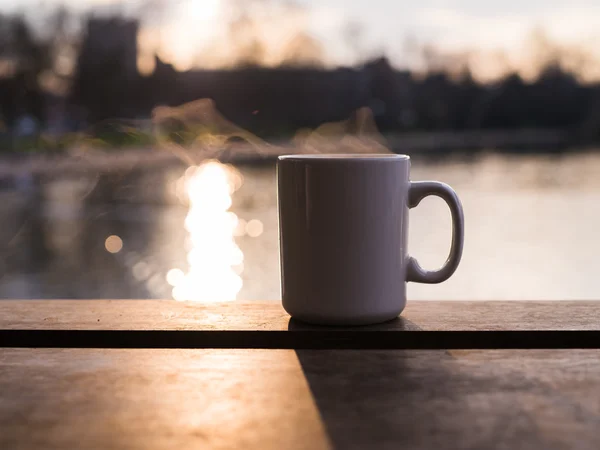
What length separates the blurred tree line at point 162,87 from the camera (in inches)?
283

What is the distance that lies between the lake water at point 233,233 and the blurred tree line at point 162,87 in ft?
4.99

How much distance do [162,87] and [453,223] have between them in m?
11.0

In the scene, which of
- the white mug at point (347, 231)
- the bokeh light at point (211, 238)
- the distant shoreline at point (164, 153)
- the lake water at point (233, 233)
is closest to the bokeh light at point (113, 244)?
the lake water at point (233, 233)

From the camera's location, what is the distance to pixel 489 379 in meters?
0.33

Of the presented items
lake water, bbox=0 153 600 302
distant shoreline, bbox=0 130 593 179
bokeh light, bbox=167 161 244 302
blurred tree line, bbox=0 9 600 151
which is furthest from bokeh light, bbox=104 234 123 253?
blurred tree line, bbox=0 9 600 151

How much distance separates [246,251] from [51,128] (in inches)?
217

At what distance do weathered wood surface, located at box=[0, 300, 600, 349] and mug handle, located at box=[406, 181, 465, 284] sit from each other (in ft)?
0.11

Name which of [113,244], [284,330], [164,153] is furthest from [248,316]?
[164,153]

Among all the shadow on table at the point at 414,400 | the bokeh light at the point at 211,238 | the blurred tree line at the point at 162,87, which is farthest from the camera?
the bokeh light at the point at 211,238

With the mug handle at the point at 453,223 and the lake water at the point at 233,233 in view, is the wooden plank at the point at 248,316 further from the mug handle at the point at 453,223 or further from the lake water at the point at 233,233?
the lake water at the point at 233,233

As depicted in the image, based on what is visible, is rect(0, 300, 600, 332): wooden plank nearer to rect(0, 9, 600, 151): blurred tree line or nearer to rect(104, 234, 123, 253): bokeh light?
rect(0, 9, 600, 151): blurred tree line

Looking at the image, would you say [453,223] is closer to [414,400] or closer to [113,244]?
[414,400]

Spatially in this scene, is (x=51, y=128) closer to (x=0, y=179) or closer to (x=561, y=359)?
(x=0, y=179)

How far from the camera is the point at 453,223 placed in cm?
41
